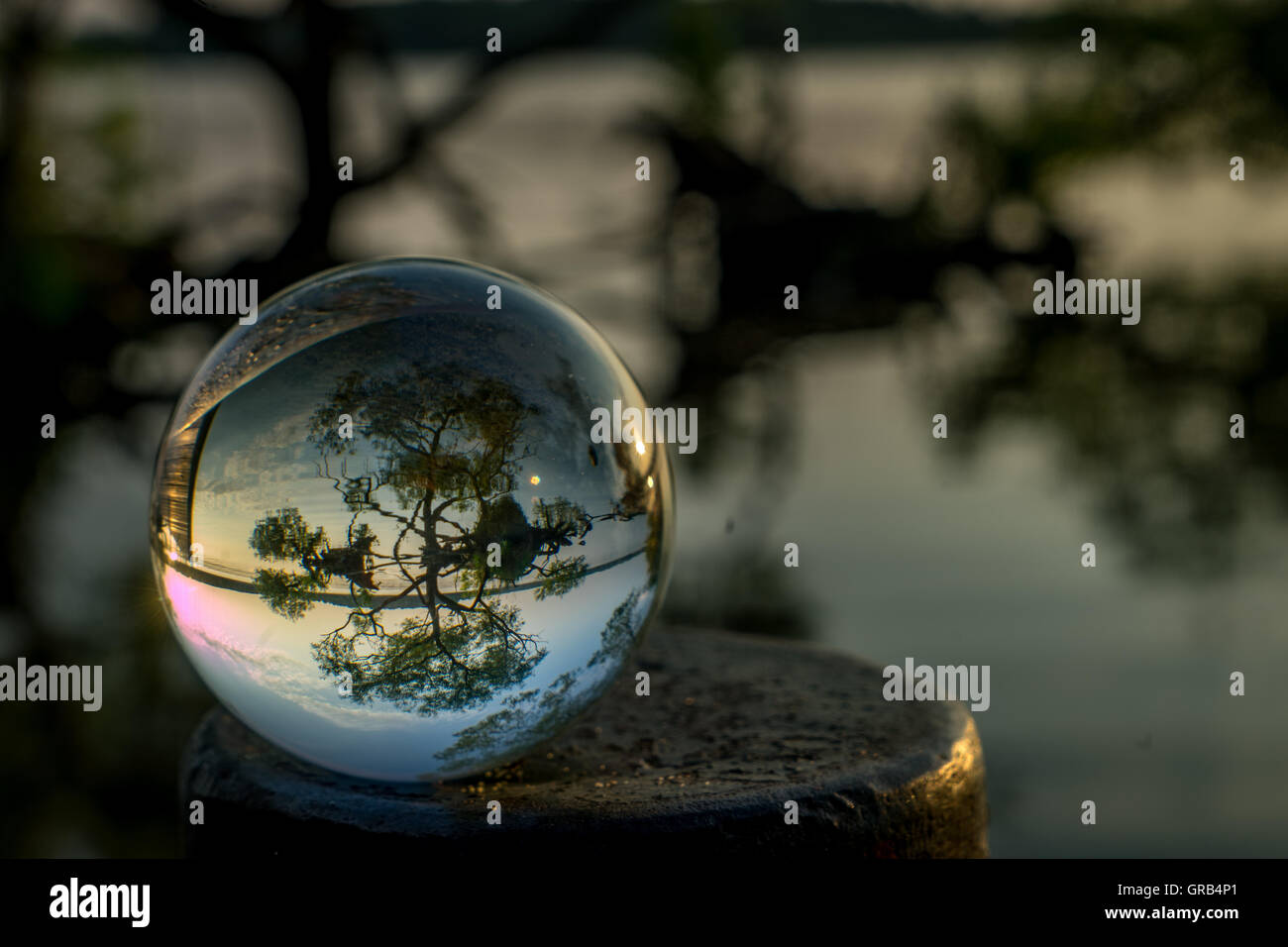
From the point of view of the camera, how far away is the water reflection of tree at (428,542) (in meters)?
1.73

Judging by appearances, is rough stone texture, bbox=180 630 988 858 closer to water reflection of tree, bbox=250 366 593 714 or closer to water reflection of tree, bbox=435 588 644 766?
water reflection of tree, bbox=435 588 644 766

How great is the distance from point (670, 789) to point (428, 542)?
603 millimetres

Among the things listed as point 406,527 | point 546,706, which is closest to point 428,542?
point 406,527

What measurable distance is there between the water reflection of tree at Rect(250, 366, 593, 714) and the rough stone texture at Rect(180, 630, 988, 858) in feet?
0.80

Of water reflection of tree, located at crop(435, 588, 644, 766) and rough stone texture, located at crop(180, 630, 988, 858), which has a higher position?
water reflection of tree, located at crop(435, 588, 644, 766)

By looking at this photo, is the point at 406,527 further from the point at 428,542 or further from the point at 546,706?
the point at 546,706

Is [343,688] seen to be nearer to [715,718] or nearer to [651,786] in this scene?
[651,786]

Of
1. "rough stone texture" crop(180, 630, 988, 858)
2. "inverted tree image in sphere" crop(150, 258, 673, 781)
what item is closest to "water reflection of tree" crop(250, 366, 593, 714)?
"inverted tree image in sphere" crop(150, 258, 673, 781)

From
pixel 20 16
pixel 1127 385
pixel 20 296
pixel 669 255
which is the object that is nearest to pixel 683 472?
pixel 669 255

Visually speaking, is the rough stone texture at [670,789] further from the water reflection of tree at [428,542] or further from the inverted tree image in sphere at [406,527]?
the water reflection of tree at [428,542]

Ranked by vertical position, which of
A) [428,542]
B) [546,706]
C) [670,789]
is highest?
[428,542]

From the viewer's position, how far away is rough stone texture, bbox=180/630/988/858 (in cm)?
188

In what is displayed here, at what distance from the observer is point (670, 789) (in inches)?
78.5

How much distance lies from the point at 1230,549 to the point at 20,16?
9105 mm
